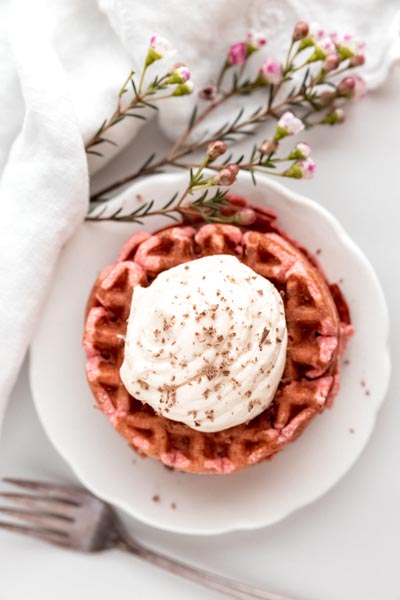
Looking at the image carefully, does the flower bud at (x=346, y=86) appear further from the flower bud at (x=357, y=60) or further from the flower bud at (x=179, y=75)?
the flower bud at (x=179, y=75)

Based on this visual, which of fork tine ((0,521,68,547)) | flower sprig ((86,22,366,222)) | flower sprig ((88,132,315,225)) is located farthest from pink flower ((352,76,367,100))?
fork tine ((0,521,68,547))

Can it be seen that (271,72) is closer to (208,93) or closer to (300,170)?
(208,93)

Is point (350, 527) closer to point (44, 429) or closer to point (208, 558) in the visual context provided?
point (208, 558)

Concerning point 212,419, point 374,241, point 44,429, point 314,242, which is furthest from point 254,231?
point 44,429

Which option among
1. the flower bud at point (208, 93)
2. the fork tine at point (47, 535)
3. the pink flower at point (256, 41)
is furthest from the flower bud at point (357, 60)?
the fork tine at point (47, 535)

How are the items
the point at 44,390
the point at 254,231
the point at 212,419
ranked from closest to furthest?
the point at 212,419 < the point at 254,231 < the point at 44,390

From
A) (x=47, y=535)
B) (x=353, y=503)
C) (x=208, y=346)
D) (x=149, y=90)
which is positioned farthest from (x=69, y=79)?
(x=353, y=503)

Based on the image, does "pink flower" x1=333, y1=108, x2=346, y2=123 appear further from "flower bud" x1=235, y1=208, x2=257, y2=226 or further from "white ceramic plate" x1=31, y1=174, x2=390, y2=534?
"flower bud" x1=235, y1=208, x2=257, y2=226

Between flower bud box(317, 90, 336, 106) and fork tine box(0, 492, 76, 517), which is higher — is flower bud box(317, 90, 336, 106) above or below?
above
